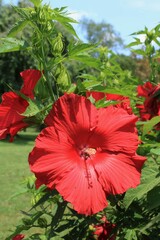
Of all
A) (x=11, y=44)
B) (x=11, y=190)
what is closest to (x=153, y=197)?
(x=11, y=44)

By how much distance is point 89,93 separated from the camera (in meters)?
1.19

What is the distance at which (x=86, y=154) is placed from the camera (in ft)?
3.39

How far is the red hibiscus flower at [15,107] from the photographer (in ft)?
3.53

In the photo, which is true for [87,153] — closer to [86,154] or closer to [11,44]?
[86,154]

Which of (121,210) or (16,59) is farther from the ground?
(16,59)

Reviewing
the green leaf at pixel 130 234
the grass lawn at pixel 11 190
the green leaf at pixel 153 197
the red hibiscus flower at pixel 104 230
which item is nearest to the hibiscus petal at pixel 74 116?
the green leaf at pixel 153 197

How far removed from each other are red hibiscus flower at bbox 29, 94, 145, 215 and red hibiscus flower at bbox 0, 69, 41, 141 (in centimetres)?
12

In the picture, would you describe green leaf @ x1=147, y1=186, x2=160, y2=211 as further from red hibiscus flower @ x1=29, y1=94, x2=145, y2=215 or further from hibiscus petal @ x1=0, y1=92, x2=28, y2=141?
hibiscus petal @ x1=0, y1=92, x2=28, y2=141

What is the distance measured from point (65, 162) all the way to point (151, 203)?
0.24 metres

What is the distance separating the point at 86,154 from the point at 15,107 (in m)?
0.23

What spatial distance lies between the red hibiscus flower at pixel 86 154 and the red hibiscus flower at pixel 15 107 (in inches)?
4.9

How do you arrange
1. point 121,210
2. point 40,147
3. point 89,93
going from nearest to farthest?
point 40,147, point 89,93, point 121,210

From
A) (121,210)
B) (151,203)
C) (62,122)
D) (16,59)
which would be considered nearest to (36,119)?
(62,122)

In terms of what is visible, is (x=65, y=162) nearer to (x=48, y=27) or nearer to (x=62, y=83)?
(x=62, y=83)
